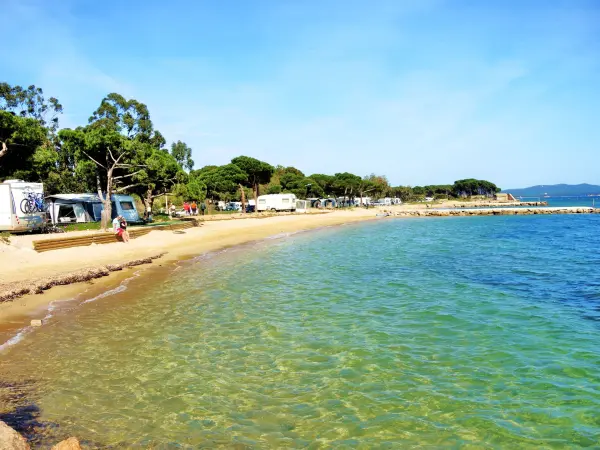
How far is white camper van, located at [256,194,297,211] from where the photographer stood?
7569 cm

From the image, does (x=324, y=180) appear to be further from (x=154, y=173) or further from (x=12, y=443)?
(x=12, y=443)

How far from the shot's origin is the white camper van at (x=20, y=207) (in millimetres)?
23141

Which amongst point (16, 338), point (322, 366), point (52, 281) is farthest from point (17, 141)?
point (322, 366)

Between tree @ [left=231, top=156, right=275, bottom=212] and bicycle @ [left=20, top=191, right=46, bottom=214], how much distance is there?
163ft

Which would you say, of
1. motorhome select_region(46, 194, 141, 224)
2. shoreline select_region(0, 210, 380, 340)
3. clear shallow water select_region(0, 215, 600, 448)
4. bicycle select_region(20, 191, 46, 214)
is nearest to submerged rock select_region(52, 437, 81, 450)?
clear shallow water select_region(0, 215, 600, 448)

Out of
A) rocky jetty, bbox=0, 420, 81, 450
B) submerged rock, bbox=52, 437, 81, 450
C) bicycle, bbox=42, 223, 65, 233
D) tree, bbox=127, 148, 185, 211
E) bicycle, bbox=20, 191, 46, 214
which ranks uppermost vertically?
tree, bbox=127, 148, 185, 211

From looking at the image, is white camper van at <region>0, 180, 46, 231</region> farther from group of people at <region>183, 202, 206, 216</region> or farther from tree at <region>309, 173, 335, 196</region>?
tree at <region>309, 173, 335, 196</region>

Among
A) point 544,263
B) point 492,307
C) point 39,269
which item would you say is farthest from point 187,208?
point 492,307

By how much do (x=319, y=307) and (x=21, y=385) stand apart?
7.65m

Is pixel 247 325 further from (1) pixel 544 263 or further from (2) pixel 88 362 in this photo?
(1) pixel 544 263

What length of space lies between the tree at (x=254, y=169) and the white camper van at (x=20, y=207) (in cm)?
4986

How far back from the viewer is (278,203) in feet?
249

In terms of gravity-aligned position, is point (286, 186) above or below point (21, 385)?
above

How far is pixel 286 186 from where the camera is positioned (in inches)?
3932
